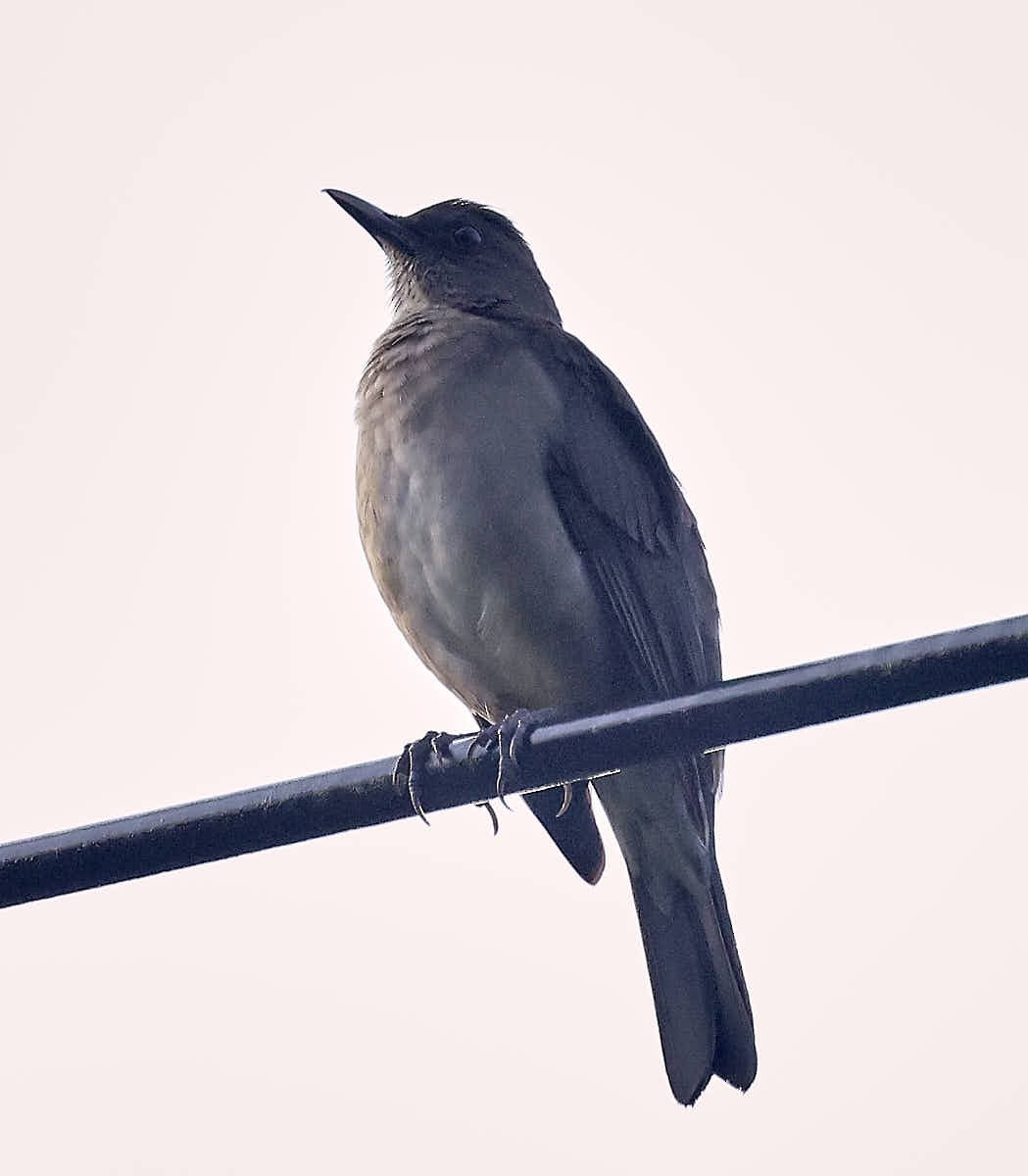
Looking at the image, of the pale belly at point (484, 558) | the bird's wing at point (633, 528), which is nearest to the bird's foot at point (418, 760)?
the pale belly at point (484, 558)

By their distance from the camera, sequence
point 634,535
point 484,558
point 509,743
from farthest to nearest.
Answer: point 634,535 < point 484,558 < point 509,743

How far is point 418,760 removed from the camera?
387 cm

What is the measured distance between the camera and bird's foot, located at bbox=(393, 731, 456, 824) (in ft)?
10.7

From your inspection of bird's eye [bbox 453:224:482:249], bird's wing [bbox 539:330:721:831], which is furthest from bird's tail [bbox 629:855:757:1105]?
bird's eye [bbox 453:224:482:249]

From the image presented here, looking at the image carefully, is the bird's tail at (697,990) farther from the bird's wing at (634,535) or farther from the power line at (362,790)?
the power line at (362,790)

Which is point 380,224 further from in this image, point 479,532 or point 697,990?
point 697,990

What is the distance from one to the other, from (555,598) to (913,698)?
214 centimetres

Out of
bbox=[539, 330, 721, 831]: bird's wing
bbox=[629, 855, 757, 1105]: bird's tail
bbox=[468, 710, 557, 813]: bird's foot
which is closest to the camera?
bbox=[468, 710, 557, 813]: bird's foot

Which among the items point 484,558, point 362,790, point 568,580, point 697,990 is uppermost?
point 484,558

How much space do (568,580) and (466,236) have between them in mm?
2009

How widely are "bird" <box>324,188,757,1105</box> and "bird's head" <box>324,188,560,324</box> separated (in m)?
0.70

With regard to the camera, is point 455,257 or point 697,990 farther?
point 455,257

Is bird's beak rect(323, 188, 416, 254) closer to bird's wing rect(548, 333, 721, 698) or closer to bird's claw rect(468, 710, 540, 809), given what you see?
bird's wing rect(548, 333, 721, 698)

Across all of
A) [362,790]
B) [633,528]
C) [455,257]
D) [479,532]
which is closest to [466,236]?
[455,257]
